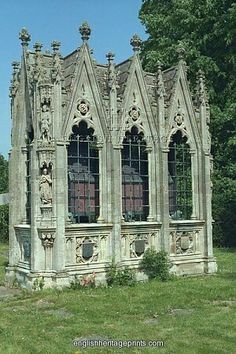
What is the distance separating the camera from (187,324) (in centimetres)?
944

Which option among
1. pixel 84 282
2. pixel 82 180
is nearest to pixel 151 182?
pixel 82 180

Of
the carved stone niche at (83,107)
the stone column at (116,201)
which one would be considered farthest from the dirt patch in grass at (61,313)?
the carved stone niche at (83,107)

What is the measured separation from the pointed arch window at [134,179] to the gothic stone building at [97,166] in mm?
38

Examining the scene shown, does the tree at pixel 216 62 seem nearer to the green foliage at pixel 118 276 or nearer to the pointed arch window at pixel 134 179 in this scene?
the pointed arch window at pixel 134 179

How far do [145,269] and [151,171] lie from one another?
324 cm

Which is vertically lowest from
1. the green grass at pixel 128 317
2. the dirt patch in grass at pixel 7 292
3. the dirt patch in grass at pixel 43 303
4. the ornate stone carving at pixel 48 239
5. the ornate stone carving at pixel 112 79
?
the dirt patch in grass at pixel 7 292

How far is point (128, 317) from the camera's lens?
33.5ft

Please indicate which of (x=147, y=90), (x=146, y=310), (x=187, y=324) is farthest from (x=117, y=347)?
(x=147, y=90)

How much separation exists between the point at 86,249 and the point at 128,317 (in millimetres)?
4277

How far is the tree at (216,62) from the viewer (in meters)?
26.3

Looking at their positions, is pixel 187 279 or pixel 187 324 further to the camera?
pixel 187 279

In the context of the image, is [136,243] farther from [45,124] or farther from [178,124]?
[45,124]

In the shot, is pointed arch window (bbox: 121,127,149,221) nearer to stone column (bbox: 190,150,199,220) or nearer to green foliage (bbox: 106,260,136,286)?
stone column (bbox: 190,150,199,220)

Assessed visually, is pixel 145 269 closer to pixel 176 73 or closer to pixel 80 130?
pixel 80 130
